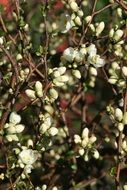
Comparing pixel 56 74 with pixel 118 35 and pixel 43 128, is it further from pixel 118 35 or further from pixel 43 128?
pixel 118 35

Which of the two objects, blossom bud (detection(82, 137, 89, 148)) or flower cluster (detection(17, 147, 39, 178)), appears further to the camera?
blossom bud (detection(82, 137, 89, 148))

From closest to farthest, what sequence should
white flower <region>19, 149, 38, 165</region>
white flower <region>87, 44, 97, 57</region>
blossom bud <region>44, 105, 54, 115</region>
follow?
white flower <region>19, 149, 38, 165</region> < white flower <region>87, 44, 97, 57</region> < blossom bud <region>44, 105, 54, 115</region>

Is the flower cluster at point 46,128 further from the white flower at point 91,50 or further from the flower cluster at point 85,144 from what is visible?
the white flower at point 91,50

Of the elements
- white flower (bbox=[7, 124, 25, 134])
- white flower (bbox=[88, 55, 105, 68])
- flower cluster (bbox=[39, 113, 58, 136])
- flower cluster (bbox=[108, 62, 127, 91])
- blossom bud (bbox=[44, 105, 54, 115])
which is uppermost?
white flower (bbox=[88, 55, 105, 68])

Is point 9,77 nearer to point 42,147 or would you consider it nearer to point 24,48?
point 24,48

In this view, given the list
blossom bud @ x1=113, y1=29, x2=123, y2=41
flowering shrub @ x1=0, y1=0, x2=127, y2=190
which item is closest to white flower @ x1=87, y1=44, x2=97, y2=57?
flowering shrub @ x1=0, y1=0, x2=127, y2=190

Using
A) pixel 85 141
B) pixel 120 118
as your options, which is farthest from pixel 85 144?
pixel 120 118

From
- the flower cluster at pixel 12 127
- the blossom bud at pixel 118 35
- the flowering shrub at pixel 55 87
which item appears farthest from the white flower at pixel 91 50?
the flower cluster at pixel 12 127

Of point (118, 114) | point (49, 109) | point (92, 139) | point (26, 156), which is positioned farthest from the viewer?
point (49, 109)

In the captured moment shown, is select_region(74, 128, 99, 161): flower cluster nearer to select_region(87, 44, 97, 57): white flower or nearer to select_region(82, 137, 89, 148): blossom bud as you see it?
select_region(82, 137, 89, 148): blossom bud

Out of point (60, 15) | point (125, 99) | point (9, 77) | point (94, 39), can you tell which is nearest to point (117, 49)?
point (94, 39)

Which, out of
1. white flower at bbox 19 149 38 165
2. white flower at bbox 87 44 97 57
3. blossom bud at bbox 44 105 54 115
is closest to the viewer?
white flower at bbox 19 149 38 165
